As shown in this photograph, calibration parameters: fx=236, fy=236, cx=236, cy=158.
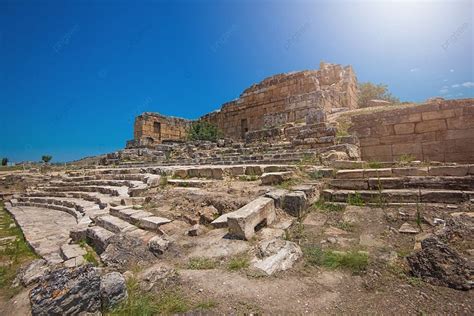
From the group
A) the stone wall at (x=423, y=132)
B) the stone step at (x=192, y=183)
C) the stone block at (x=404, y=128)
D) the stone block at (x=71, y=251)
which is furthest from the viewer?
the stone block at (x=404, y=128)

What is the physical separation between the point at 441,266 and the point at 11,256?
16.2 ft

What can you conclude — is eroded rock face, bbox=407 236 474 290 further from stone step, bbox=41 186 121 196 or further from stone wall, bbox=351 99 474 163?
stone step, bbox=41 186 121 196

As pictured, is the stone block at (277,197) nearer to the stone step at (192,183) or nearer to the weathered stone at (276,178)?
the weathered stone at (276,178)

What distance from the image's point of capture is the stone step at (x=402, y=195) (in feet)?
10.7

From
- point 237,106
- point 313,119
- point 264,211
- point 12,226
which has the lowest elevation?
point 12,226

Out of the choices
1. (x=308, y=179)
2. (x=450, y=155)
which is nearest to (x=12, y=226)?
(x=308, y=179)

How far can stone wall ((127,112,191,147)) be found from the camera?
17772 millimetres

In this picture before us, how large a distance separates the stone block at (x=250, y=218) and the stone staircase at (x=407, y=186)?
1.43 m

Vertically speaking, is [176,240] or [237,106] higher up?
[237,106]

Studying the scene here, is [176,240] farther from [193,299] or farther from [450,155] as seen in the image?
[450,155]

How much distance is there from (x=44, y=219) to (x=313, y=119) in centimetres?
920

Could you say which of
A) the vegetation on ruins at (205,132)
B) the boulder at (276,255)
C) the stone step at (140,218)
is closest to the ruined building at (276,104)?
the vegetation on ruins at (205,132)

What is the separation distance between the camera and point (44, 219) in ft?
19.0

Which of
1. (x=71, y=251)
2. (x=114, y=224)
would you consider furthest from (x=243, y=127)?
(x=71, y=251)
